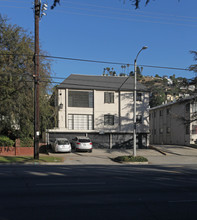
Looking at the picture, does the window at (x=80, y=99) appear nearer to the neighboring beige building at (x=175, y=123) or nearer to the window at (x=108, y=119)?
the window at (x=108, y=119)

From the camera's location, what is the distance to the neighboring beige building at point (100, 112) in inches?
1353

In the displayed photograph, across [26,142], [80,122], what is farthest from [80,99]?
[26,142]

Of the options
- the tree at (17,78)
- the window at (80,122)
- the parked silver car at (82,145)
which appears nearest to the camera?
the tree at (17,78)

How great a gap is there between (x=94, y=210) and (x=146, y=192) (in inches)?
127

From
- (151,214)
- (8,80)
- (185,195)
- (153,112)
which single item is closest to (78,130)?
(8,80)

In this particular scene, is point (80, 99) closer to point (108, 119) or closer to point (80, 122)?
point (80, 122)

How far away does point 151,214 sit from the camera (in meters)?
6.82

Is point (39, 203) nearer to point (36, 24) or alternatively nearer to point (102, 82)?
point (36, 24)

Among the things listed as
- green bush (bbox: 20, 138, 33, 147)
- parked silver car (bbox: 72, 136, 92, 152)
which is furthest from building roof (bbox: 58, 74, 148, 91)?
green bush (bbox: 20, 138, 33, 147)

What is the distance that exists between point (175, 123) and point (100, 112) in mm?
13660

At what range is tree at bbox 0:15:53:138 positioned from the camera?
2386cm

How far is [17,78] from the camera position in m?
24.5

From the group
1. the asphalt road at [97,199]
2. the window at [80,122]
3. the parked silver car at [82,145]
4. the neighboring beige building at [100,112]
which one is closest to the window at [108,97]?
the neighboring beige building at [100,112]

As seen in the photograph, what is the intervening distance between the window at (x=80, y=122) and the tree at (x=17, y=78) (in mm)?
9095
